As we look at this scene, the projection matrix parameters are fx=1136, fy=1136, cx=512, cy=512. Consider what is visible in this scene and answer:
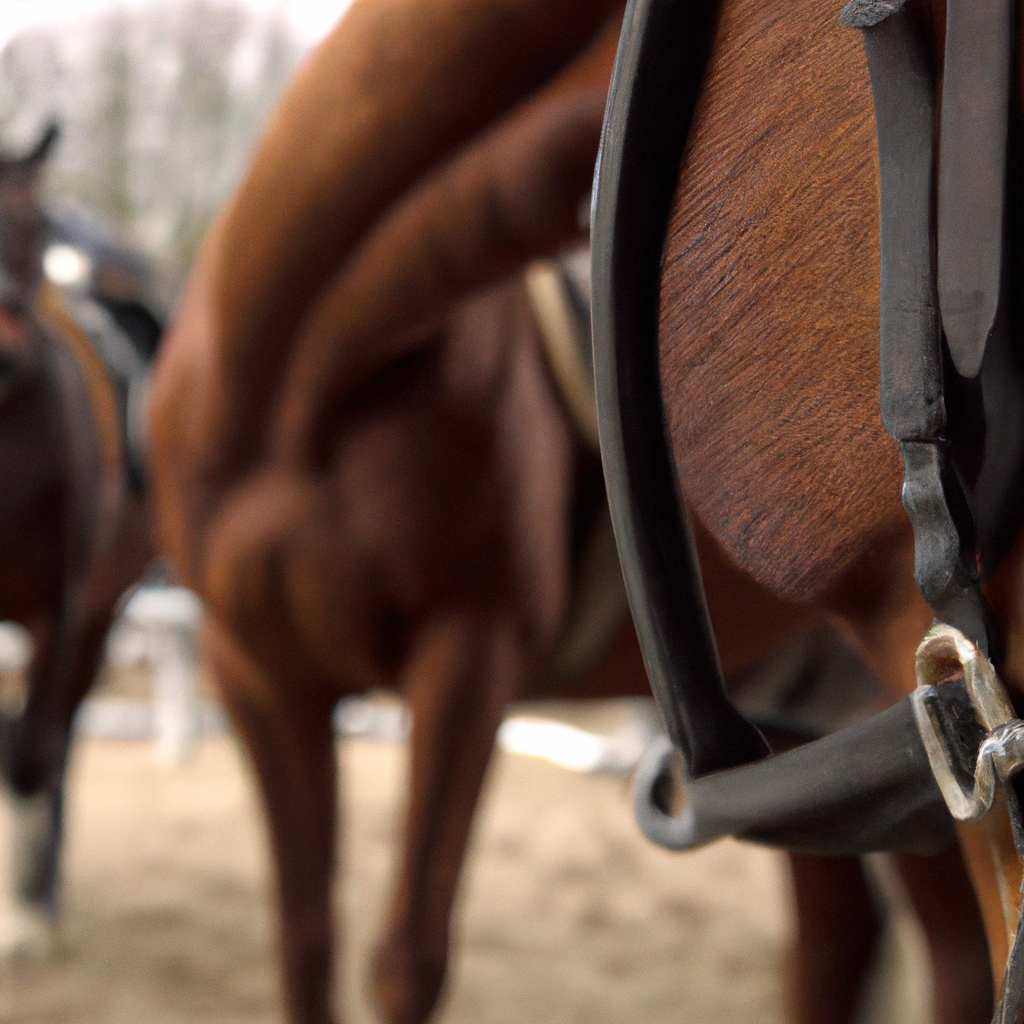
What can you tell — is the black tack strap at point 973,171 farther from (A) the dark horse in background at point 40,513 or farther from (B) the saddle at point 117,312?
(B) the saddle at point 117,312

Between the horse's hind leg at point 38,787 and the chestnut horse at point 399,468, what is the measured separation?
645mm

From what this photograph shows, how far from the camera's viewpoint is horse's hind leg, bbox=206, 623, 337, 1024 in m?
0.84

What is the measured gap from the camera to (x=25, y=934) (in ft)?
4.57

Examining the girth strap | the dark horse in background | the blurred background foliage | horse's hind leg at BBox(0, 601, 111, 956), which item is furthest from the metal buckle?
the blurred background foliage

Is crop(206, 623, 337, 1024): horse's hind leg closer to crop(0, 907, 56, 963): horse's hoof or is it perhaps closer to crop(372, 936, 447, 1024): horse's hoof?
crop(372, 936, 447, 1024): horse's hoof

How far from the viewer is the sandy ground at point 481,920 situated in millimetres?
1278

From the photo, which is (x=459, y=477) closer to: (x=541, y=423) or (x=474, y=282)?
(x=541, y=423)

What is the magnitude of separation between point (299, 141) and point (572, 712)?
2365 millimetres

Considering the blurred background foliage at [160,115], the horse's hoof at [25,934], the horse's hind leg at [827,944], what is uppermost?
the blurred background foliage at [160,115]

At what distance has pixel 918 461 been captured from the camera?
21cm

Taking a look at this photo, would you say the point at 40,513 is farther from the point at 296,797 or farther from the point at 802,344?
the point at 802,344

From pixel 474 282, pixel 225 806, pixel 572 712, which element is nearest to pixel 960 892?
pixel 474 282

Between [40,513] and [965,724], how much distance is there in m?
1.33

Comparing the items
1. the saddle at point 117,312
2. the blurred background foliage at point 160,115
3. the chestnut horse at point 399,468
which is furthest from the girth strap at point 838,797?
the blurred background foliage at point 160,115
